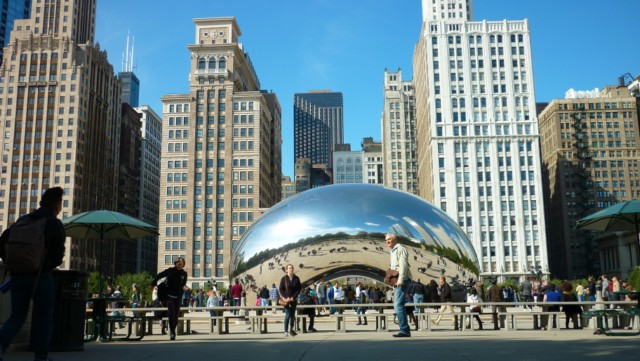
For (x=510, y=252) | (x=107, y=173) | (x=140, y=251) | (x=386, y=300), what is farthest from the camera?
(x=140, y=251)

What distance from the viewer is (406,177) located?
13762cm

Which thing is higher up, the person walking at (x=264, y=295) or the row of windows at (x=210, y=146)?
the row of windows at (x=210, y=146)

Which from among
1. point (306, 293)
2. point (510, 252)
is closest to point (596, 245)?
point (510, 252)

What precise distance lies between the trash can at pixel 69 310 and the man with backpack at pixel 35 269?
6.46 ft

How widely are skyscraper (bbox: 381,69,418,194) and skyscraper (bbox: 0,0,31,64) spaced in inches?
3678

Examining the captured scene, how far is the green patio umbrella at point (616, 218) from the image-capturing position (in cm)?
1358

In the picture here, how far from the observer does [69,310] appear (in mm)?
8453

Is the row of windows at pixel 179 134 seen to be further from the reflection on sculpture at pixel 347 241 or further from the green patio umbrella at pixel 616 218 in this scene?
the green patio umbrella at pixel 616 218

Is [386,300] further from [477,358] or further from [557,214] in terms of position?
[557,214]

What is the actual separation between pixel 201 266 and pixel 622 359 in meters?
97.2

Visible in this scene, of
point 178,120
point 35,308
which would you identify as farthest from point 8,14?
point 35,308

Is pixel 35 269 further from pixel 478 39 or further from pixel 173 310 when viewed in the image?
pixel 478 39

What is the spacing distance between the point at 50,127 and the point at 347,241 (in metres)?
101

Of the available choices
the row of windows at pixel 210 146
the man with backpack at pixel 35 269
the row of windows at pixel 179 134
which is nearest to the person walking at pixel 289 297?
the man with backpack at pixel 35 269
